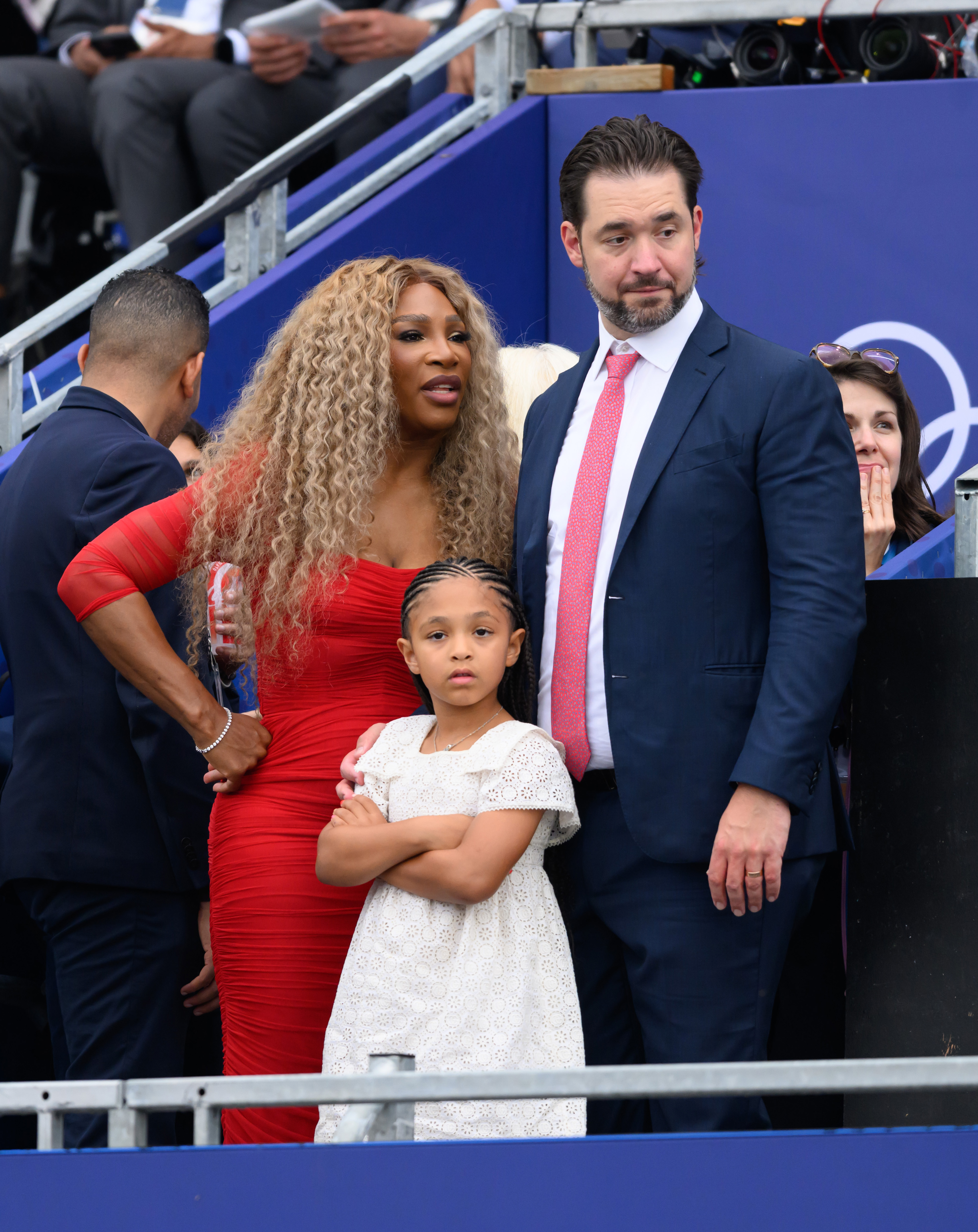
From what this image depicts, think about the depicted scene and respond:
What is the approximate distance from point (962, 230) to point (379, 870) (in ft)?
11.8

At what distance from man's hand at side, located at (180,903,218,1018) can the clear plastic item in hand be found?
1.76 feet

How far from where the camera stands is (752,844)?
7.60ft

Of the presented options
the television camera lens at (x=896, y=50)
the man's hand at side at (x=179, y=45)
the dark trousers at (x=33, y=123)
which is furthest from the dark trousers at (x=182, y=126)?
the television camera lens at (x=896, y=50)

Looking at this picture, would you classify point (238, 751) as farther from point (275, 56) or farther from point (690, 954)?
point (275, 56)

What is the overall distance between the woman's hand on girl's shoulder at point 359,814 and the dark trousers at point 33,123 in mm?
4125

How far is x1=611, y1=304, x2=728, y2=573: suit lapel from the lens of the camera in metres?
2.46

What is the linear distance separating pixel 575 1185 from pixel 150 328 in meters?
2.16

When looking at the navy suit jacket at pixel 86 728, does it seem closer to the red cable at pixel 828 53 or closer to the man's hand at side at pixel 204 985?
the man's hand at side at pixel 204 985

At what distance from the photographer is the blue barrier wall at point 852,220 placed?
5215 mm

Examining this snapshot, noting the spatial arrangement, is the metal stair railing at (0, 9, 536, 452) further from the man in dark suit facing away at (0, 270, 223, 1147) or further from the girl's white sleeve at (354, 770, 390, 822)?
the girl's white sleeve at (354, 770, 390, 822)

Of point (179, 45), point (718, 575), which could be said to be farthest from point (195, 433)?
point (179, 45)

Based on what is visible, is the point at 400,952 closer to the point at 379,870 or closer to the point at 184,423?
the point at 379,870

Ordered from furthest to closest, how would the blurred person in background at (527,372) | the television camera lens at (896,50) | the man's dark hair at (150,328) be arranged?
the television camera lens at (896,50), the blurred person in background at (527,372), the man's dark hair at (150,328)

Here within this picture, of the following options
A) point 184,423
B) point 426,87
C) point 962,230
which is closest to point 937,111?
point 962,230
